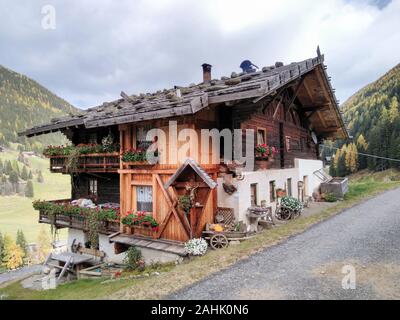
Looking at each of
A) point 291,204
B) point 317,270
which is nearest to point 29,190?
point 291,204

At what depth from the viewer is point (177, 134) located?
36.8ft

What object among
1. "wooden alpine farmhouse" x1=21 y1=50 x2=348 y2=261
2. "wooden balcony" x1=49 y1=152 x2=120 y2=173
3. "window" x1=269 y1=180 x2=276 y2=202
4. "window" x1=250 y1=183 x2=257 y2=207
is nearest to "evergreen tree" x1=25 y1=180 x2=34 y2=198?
"wooden alpine farmhouse" x1=21 y1=50 x2=348 y2=261

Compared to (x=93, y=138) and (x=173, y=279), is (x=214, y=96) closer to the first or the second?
(x=173, y=279)

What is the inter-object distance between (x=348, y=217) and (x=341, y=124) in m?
9.48

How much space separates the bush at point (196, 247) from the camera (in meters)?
9.80

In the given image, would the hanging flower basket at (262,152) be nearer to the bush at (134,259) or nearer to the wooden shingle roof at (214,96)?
the wooden shingle roof at (214,96)

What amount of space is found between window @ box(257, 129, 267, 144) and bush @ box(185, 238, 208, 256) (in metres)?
5.77

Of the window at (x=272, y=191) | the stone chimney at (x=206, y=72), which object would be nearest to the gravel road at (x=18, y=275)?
the window at (x=272, y=191)

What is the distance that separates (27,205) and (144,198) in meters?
130

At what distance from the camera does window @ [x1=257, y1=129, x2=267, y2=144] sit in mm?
13373

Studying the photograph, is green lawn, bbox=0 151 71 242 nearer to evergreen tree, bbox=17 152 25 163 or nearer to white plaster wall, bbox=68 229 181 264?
evergreen tree, bbox=17 152 25 163
